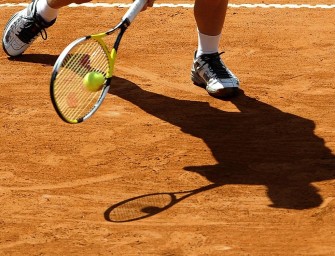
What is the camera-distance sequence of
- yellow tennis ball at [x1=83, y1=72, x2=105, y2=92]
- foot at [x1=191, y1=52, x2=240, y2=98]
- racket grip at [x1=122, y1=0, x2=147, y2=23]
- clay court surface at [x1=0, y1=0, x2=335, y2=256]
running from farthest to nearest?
foot at [x1=191, y1=52, x2=240, y2=98]
racket grip at [x1=122, y1=0, x2=147, y2=23]
yellow tennis ball at [x1=83, y1=72, x2=105, y2=92]
clay court surface at [x1=0, y1=0, x2=335, y2=256]

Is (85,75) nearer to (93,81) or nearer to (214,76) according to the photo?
(93,81)

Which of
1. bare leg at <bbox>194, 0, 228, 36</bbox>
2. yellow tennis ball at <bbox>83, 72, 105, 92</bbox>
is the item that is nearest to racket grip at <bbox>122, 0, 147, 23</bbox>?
yellow tennis ball at <bbox>83, 72, 105, 92</bbox>

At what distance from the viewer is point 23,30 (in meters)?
6.89

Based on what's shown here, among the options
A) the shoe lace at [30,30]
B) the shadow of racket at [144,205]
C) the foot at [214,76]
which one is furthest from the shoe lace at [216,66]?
the shadow of racket at [144,205]

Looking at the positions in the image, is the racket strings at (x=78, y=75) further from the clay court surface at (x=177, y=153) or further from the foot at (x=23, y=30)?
the foot at (x=23, y=30)

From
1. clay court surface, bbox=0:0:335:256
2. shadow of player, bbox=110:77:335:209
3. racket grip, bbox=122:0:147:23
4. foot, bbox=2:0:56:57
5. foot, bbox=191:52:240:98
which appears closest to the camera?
clay court surface, bbox=0:0:335:256

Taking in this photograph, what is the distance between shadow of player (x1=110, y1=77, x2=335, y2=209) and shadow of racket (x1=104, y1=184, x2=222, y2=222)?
0.78ft

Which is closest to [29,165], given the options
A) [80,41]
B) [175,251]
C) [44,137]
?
[44,137]

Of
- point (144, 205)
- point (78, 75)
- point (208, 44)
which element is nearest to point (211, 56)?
point (208, 44)

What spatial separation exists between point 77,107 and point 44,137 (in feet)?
1.64

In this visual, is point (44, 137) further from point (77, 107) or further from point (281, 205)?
point (281, 205)

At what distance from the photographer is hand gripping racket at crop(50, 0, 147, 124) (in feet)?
17.4

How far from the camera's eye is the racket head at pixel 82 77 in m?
5.32

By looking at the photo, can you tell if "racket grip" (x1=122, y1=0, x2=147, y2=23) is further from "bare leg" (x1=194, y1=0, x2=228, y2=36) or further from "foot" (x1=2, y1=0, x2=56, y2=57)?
"foot" (x1=2, y1=0, x2=56, y2=57)
